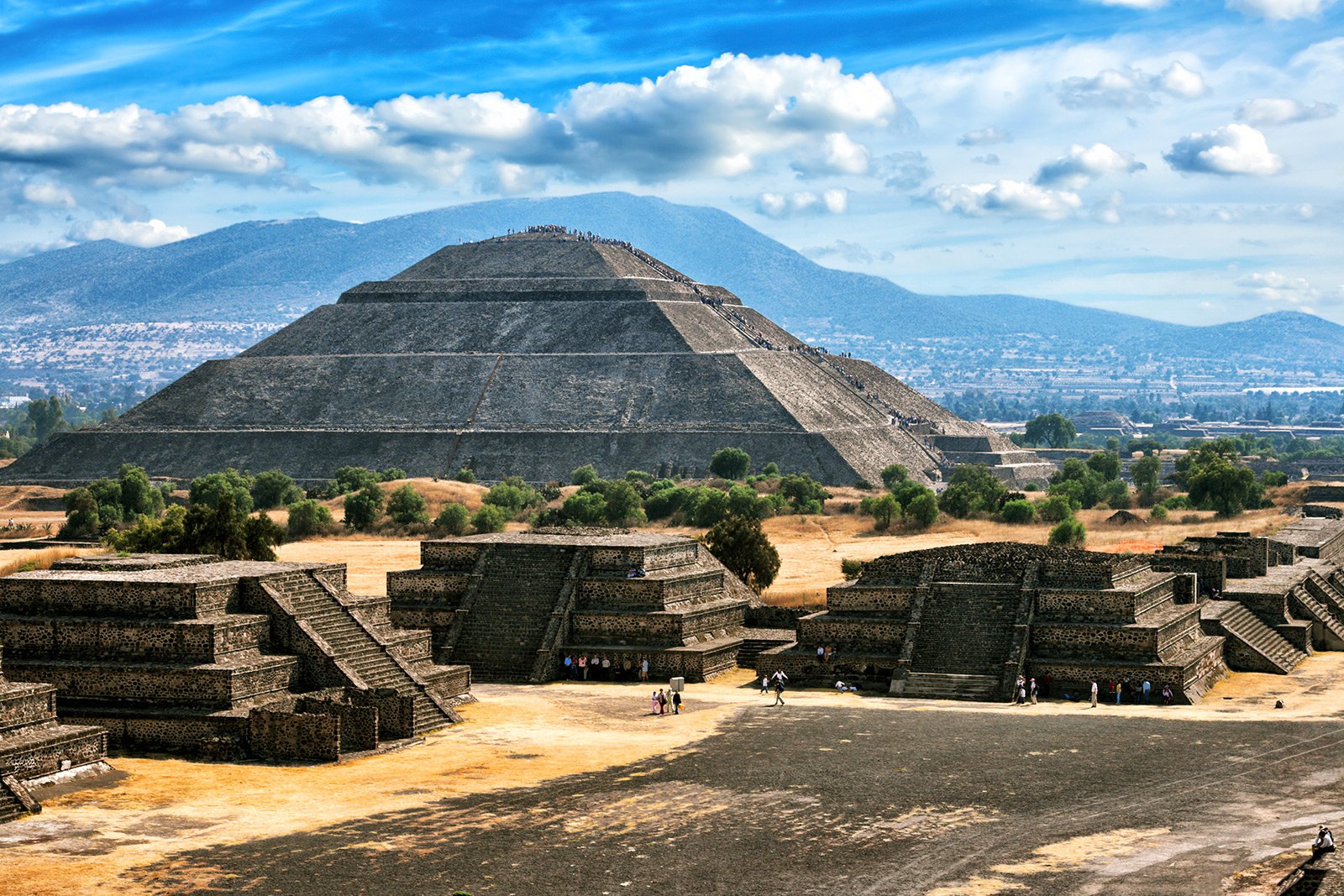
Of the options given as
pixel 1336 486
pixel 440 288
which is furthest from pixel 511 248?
pixel 1336 486

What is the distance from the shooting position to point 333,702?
129 feet

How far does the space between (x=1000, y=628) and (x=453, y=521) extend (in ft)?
174

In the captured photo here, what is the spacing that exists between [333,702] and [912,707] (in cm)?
1498

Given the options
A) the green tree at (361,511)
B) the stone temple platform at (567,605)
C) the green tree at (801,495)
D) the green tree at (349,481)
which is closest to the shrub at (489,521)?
the green tree at (361,511)

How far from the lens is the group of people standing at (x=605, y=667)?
169 feet

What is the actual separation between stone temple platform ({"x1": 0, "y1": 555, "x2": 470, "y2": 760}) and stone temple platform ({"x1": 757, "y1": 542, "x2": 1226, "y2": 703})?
12718 millimetres

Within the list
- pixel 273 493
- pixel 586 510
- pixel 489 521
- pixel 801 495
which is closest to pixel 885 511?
pixel 801 495

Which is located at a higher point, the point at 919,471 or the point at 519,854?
the point at 919,471

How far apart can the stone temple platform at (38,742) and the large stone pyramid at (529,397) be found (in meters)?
98.0

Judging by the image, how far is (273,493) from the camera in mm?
117062

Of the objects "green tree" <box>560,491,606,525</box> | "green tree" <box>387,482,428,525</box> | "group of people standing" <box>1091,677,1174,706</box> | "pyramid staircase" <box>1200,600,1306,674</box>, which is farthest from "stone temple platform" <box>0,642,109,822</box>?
"green tree" <box>387,482,428,525</box>

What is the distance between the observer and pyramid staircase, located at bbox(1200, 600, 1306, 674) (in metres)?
54.6

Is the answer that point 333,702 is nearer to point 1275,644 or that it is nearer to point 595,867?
point 595,867

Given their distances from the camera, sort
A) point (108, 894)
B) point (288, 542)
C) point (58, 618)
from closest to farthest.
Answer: point (108, 894) → point (58, 618) → point (288, 542)
